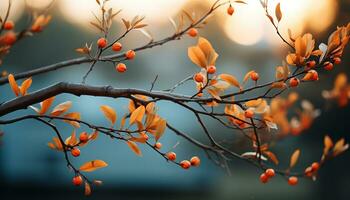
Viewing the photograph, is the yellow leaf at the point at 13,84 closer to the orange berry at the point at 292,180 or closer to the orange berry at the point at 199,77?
the orange berry at the point at 199,77

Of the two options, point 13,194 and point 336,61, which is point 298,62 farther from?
point 13,194

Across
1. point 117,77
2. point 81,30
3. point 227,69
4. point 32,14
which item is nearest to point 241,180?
point 227,69

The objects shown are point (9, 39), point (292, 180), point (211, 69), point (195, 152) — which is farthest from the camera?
point (195, 152)

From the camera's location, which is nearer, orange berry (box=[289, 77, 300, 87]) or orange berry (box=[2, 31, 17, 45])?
orange berry (box=[289, 77, 300, 87])

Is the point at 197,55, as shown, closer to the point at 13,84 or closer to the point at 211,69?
the point at 211,69

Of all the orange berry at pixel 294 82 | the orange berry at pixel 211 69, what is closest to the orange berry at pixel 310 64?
the orange berry at pixel 294 82

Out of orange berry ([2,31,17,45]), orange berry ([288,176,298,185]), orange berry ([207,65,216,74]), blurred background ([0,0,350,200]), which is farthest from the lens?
blurred background ([0,0,350,200])

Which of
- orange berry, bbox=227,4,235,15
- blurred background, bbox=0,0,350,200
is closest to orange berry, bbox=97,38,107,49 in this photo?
orange berry, bbox=227,4,235,15

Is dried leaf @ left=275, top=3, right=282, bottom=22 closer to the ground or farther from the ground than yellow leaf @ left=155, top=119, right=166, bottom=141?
farther from the ground

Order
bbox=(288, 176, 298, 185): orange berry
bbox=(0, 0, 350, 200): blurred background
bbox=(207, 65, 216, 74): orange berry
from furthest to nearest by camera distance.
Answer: bbox=(0, 0, 350, 200): blurred background
bbox=(288, 176, 298, 185): orange berry
bbox=(207, 65, 216, 74): orange berry

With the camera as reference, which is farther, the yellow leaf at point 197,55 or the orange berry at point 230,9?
the orange berry at point 230,9

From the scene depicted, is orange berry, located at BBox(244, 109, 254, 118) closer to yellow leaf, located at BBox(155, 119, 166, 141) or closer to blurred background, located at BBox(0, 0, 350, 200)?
yellow leaf, located at BBox(155, 119, 166, 141)

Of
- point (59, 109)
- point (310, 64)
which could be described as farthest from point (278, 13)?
point (59, 109)
